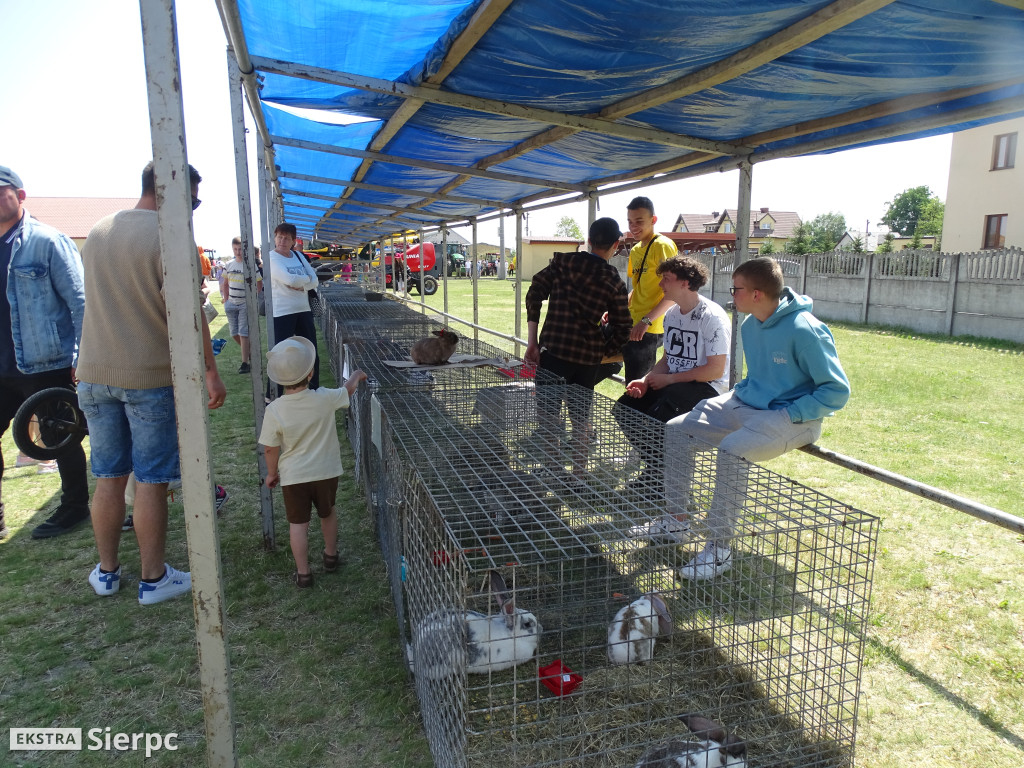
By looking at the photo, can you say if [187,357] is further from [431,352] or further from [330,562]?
[431,352]

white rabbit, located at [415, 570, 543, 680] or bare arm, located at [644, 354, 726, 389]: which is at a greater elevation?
bare arm, located at [644, 354, 726, 389]

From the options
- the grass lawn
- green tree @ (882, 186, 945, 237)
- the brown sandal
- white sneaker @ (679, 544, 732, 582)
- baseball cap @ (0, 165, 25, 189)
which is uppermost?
green tree @ (882, 186, 945, 237)

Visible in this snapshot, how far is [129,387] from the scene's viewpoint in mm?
2863

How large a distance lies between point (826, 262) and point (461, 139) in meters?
15.0

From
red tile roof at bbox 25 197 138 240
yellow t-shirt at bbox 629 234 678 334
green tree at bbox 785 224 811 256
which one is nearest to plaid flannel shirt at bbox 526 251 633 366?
yellow t-shirt at bbox 629 234 678 334

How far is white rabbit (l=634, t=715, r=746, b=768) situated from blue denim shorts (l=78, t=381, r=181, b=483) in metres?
2.42

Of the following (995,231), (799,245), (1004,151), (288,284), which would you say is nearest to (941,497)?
(288,284)

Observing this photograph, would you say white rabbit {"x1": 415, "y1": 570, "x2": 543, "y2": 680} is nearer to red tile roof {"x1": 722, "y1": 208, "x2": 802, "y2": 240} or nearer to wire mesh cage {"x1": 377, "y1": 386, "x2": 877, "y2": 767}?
wire mesh cage {"x1": 377, "y1": 386, "x2": 877, "y2": 767}

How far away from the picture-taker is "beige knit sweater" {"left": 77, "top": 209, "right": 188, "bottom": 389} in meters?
2.77

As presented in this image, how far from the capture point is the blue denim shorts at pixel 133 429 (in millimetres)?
2914

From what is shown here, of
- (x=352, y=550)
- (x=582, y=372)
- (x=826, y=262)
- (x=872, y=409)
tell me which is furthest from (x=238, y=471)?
(x=826, y=262)

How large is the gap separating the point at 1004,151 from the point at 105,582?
26999 mm

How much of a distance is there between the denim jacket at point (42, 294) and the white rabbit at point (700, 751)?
145 inches

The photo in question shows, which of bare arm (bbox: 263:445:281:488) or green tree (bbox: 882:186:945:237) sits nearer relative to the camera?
bare arm (bbox: 263:445:281:488)
